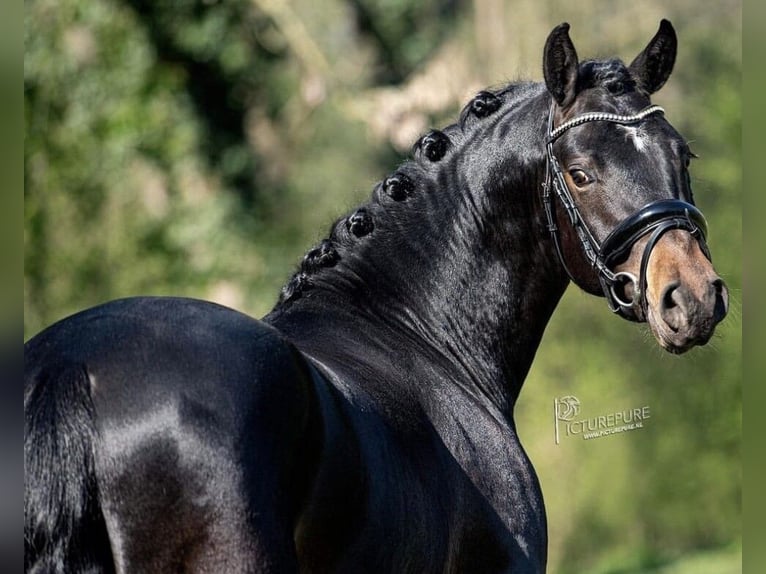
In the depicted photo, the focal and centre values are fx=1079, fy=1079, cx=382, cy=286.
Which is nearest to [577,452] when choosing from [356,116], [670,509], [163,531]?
[670,509]

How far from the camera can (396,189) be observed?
11.5 feet

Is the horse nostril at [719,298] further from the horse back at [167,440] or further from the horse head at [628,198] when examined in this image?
the horse back at [167,440]

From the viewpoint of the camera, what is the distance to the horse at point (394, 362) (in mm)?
2102

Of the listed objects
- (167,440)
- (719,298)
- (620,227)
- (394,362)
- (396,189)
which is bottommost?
(167,440)

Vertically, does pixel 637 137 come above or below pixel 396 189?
below

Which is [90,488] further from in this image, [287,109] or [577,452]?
[287,109]

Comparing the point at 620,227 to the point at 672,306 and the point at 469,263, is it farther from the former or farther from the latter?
the point at 469,263

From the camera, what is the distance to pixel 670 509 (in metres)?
10.6

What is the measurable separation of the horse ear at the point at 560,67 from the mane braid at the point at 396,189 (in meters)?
0.32

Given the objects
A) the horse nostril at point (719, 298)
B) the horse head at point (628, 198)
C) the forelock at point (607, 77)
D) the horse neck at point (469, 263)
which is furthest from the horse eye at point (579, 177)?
the horse nostril at point (719, 298)

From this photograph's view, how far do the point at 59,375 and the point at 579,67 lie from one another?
1.99 metres

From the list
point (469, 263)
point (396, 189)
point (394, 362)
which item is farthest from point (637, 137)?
point (394, 362)

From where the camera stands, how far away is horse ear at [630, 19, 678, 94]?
136 inches

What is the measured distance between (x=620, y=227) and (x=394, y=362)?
757 millimetres
